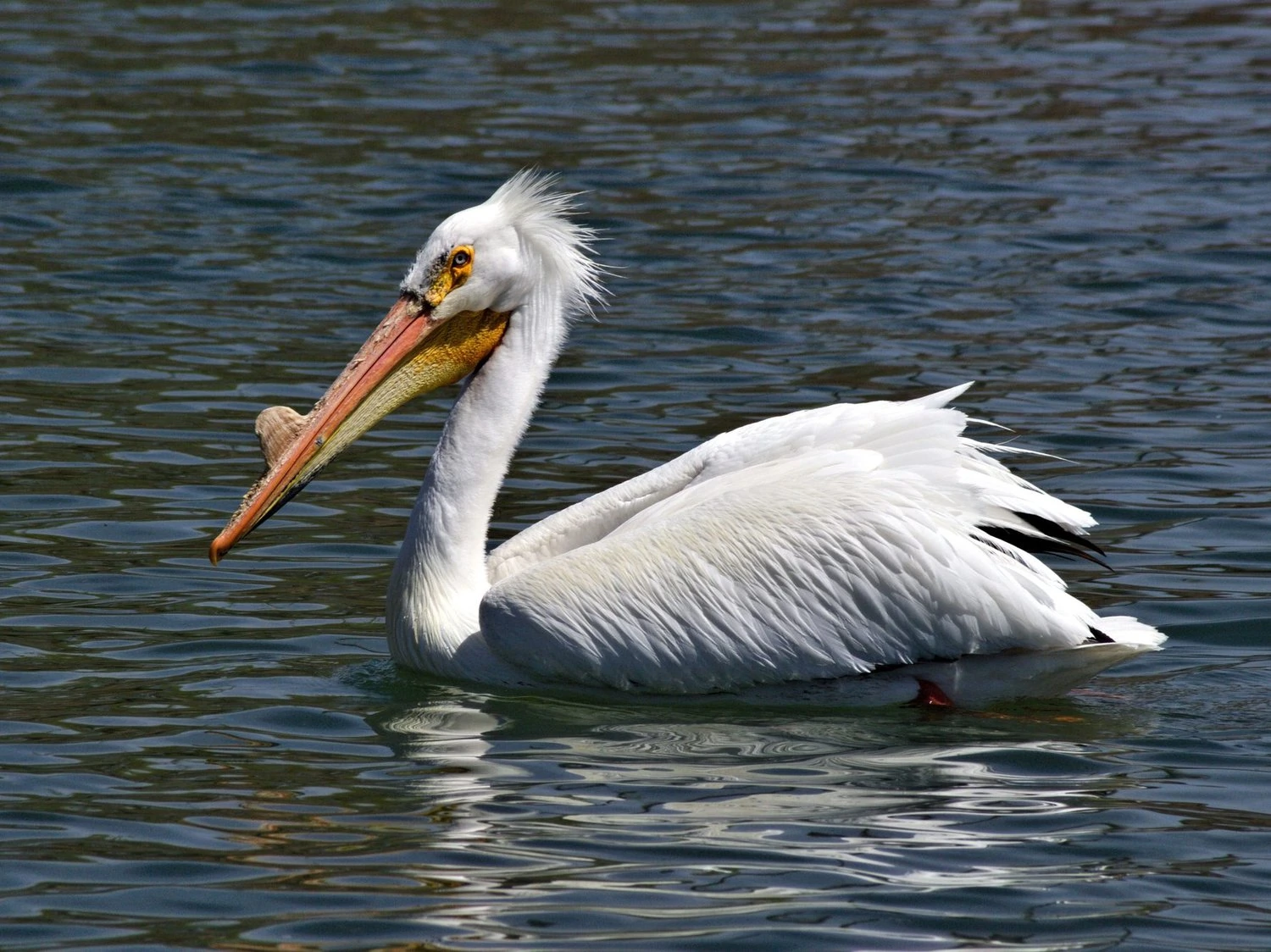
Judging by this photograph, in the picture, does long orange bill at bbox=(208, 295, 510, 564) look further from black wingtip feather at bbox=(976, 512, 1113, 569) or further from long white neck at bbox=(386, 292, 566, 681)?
black wingtip feather at bbox=(976, 512, 1113, 569)

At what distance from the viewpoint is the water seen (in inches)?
156

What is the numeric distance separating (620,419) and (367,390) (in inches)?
94.0

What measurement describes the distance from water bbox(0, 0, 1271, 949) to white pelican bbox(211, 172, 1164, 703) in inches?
5.7

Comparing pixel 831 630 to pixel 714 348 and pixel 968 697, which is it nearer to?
pixel 968 697

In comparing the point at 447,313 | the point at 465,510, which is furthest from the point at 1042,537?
the point at 447,313

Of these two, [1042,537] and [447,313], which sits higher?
[447,313]

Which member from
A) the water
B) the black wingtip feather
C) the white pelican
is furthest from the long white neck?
the black wingtip feather

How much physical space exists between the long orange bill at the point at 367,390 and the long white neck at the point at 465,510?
0.28ft

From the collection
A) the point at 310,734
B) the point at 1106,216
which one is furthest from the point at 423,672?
the point at 1106,216

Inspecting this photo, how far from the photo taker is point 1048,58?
1398 cm

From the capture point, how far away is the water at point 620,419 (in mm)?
3975

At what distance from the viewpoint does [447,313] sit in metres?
5.40

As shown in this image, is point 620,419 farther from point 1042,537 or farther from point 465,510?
point 1042,537

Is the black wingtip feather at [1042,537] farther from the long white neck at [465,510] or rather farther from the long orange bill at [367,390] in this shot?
the long orange bill at [367,390]
